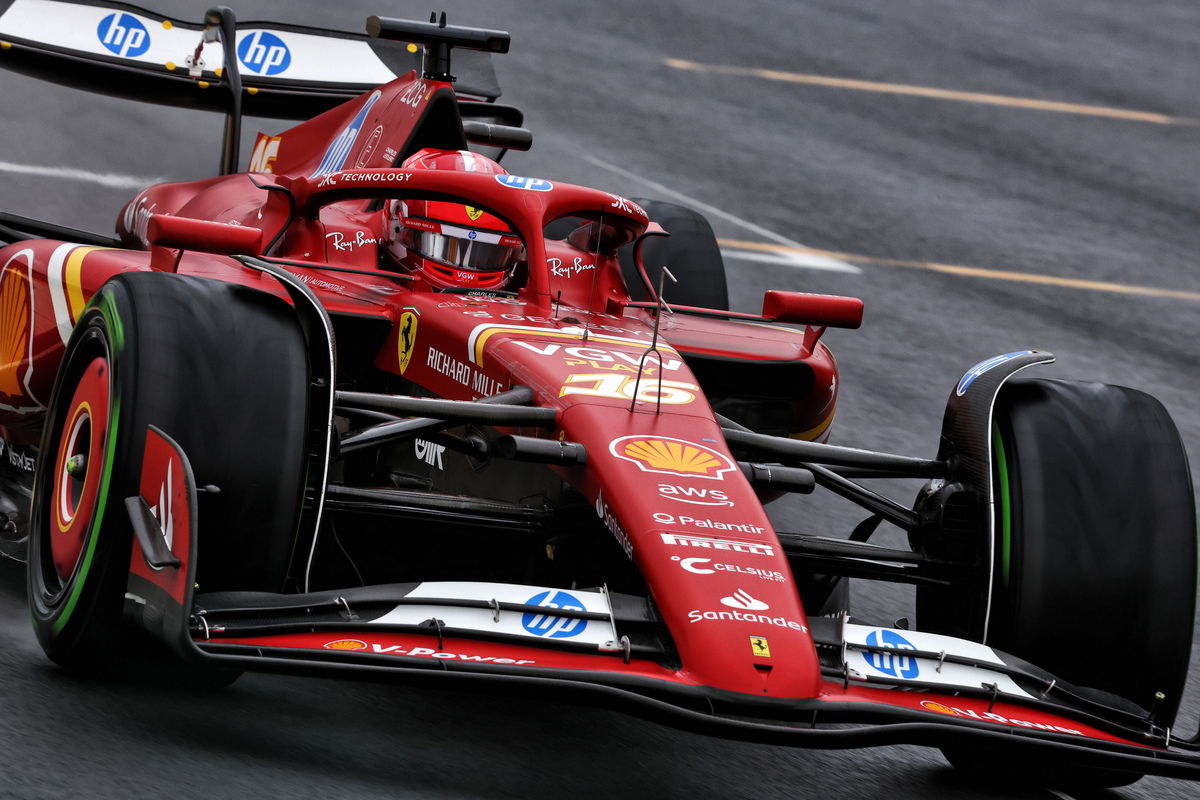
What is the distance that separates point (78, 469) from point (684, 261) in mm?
3540

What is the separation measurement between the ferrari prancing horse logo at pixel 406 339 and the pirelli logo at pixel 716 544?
5.03 feet

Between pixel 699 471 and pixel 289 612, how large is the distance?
1094 mm

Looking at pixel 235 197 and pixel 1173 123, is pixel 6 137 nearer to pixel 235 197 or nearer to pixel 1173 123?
pixel 235 197

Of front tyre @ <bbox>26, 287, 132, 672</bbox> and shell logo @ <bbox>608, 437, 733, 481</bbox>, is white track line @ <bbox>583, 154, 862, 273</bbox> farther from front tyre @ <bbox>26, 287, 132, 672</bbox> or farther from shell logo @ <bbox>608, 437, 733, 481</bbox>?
front tyre @ <bbox>26, 287, 132, 672</bbox>

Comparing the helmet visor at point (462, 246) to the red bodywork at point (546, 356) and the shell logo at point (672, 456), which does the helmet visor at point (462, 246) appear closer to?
the red bodywork at point (546, 356)

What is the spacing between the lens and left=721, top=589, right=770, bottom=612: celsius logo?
3779mm

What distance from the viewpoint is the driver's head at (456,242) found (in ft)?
18.6

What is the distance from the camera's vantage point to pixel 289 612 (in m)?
3.80

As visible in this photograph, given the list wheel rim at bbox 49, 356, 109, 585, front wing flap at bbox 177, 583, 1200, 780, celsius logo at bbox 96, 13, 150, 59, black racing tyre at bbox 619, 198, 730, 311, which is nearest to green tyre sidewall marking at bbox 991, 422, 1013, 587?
front wing flap at bbox 177, 583, 1200, 780

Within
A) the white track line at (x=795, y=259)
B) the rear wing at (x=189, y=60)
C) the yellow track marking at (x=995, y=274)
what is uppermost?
the rear wing at (x=189, y=60)

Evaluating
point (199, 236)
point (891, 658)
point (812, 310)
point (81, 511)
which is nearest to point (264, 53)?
point (199, 236)

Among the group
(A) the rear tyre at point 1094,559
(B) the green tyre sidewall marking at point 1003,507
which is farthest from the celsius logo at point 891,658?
(B) the green tyre sidewall marking at point 1003,507

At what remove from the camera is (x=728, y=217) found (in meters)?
11.9

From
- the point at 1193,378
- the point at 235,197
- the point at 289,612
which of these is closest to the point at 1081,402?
the point at 289,612
